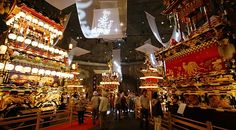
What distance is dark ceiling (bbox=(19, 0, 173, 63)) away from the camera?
48.7 ft

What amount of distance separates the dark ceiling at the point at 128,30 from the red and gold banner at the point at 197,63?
9.91 metres

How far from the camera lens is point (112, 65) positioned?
2116cm

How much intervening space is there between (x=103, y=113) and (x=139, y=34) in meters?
16.8

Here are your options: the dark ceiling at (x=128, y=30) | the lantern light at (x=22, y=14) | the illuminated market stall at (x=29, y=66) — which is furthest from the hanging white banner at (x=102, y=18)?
the dark ceiling at (x=128, y=30)

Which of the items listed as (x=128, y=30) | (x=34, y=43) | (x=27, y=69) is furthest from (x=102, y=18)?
(x=128, y=30)

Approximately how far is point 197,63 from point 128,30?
57.2ft

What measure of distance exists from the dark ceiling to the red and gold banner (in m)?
9.91

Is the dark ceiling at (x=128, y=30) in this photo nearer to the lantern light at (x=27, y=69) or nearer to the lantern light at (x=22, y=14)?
the lantern light at (x=22, y=14)

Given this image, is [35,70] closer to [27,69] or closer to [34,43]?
[27,69]

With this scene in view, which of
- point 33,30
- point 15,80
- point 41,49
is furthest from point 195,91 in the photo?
point 33,30

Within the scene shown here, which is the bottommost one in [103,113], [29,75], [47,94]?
[103,113]

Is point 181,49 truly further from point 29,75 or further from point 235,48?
point 29,75

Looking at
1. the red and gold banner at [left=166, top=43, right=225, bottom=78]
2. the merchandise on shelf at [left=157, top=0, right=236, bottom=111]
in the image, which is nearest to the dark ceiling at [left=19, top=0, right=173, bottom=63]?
the merchandise on shelf at [left=157, top=0, right=236, bottom=111]

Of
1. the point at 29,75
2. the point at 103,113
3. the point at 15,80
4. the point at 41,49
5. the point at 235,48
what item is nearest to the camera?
the point at 235,48
